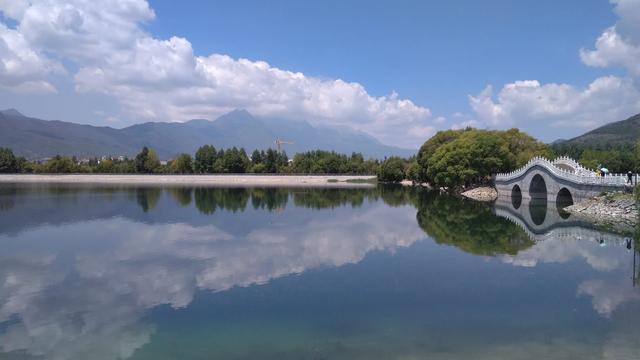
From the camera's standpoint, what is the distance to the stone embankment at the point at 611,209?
33.6 m

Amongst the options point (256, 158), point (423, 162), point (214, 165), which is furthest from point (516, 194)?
point (214, 165)

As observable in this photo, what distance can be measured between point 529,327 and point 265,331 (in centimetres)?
667

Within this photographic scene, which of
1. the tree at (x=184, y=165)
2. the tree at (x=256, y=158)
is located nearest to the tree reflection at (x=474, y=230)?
the tree at (x=256, y=158)

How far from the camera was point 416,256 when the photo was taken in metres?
23.3

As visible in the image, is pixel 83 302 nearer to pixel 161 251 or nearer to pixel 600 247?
pixel 161 251

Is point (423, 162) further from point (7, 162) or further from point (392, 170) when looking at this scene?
point (7, 162)

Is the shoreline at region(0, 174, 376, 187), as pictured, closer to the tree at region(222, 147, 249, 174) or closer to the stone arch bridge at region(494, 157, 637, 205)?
the tree at region(222, 147, 249, 174)

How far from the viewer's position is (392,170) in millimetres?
106375

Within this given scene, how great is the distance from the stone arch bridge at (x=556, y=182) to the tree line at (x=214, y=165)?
60489 millimetres

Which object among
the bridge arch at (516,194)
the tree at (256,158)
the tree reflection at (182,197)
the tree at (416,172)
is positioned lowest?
the tree reflection at (182,197)

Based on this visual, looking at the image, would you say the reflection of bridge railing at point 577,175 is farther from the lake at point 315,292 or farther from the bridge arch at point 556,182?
the lake at point 315,292

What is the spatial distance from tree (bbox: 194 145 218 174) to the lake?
86507 mm

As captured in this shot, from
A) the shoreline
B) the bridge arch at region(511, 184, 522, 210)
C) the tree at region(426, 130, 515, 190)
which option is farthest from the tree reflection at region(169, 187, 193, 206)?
the shoreline

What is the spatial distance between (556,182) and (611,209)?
11.3 meters
